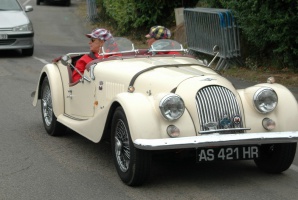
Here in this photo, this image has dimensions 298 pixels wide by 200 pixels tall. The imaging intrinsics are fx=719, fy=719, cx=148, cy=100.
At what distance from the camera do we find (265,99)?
275 inches

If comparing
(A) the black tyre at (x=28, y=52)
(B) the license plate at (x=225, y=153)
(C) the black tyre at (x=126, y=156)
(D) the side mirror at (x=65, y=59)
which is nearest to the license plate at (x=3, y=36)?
(A) the black tyre at (x=28, y=52)

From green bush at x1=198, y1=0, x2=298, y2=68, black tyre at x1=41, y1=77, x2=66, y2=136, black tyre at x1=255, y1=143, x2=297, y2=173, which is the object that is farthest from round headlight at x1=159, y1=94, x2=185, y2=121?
green bush at x1=198, y1=0, x2=298, y2=68

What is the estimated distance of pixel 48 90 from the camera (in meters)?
9.48

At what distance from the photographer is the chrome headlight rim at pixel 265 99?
22.7 ft

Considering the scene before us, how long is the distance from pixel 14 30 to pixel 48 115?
30.2ft

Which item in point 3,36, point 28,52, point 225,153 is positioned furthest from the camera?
point 28,52

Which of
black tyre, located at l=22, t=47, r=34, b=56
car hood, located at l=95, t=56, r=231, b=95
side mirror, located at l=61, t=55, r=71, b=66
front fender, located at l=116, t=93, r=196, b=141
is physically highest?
car hood, located at l=95, t=56, r=231, b=95

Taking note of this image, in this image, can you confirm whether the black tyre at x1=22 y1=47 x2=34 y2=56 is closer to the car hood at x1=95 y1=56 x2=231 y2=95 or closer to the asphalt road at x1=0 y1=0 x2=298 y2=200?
the asphalt road at x1=0 y1=0 x2=298 y2=200

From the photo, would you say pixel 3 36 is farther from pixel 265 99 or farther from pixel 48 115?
pixel 265 99

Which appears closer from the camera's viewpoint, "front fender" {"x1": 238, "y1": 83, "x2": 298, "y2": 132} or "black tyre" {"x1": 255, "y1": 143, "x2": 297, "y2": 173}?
"front fender" {"x1": 238, "y1": 83, "x2": 298, "y2": 132}

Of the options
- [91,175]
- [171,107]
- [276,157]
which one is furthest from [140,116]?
[276,157]

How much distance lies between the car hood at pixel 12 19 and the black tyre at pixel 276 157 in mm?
12064

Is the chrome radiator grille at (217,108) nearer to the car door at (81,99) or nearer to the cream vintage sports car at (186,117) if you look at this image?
the cream vintage sports car at (186,117)

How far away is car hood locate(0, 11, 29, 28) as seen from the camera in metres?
18.2
